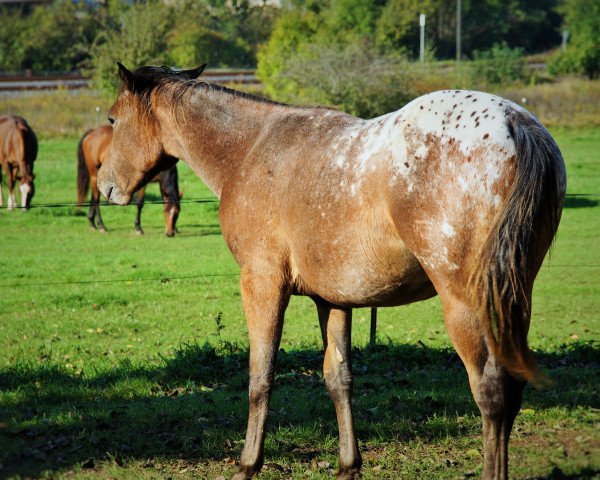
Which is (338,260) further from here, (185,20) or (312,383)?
(185,20)

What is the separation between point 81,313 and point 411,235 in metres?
7.29

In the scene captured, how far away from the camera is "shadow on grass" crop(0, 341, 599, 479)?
5.15 m

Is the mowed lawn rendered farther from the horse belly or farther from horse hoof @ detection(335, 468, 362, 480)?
the horse belly

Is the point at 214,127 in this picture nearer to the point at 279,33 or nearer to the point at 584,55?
the point at 279,33

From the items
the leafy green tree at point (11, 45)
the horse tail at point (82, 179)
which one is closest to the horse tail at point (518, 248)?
the horse tail at point (82, 179)

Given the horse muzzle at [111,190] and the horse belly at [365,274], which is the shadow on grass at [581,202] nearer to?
the horse muzzle at [111,190]

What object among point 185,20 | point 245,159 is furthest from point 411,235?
point 185,20

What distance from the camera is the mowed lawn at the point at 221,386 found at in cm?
491

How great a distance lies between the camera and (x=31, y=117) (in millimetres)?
32281

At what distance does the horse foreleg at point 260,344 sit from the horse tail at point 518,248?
55.4 inches

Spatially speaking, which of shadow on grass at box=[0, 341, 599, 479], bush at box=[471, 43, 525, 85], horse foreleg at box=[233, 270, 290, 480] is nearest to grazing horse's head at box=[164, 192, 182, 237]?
shadow on grass at box=[0, 341, 599, 479]

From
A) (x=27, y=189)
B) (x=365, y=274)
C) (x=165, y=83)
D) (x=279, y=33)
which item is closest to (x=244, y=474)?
(x=365, y=274)

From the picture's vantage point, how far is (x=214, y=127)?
5043 millimetres

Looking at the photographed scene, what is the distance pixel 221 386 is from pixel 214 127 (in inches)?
103
